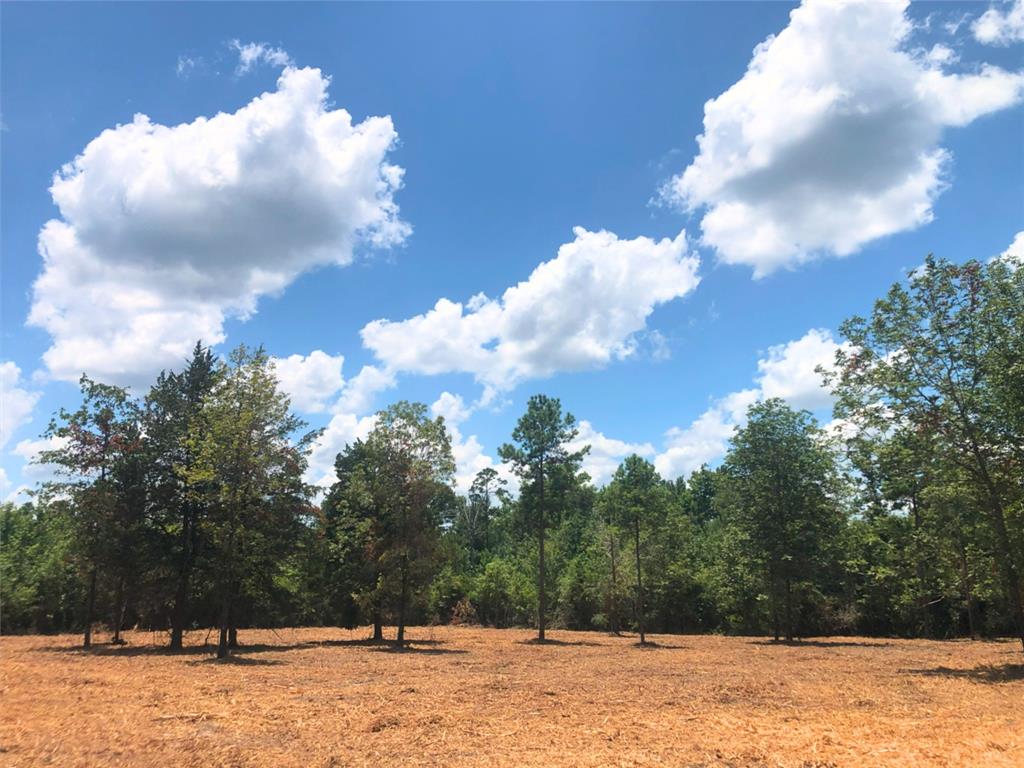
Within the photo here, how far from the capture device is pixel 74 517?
27.5 metres

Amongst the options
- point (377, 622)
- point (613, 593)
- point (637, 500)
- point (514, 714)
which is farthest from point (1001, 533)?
point (377, 622)

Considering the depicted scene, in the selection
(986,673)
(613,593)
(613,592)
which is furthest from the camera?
(613,593)

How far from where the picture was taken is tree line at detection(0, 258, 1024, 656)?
734 inches

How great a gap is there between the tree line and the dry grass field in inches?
239

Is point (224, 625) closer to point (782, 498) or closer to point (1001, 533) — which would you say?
→ point (1001, 533)

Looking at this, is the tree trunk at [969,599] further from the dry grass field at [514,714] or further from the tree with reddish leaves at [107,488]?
the tree with reddish leaves at [107,488]

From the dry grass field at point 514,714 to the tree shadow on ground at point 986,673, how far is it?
7 cm

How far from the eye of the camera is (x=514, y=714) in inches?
445

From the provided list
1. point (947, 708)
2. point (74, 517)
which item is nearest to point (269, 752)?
point (947, 708)

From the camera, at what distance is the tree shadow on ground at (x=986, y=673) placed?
51.0ft

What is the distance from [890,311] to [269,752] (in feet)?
66.8

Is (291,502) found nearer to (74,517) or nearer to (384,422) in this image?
(384,422)

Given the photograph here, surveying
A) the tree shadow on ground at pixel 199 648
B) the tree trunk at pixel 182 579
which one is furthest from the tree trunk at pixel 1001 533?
the tree trunk at pixel 182 579

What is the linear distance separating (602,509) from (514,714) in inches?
1028
